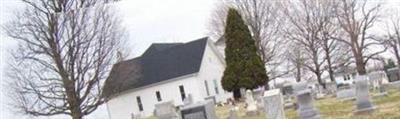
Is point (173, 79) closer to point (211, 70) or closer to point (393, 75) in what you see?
point (211, 70)

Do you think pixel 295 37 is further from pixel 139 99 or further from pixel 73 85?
pixel 73 85

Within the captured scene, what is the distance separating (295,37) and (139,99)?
43.3 feet

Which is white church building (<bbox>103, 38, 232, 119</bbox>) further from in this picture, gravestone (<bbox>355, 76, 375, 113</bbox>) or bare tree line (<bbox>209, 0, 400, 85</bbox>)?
gravestone (<bbox>355, 76, 375, 113</bbox>)

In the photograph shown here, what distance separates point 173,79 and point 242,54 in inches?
394

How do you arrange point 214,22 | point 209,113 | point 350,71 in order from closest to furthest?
point 209,113
point 214,22
point 350,71

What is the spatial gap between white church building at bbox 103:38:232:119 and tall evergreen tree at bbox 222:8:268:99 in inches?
276

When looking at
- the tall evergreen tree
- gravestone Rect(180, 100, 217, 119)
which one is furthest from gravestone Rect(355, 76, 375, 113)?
the tall evergreen tree

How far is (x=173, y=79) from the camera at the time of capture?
45.0m

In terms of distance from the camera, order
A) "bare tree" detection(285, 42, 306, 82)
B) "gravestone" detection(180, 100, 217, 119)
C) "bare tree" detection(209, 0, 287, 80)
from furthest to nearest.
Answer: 1. "bare tree" detection(285, 42, 306, 82)
2. "bare tree" detection(209, 0, 287, 80)
3. "gravestone" detection(180, 100, 217, 119)

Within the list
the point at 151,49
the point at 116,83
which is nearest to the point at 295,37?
the point at 151,49

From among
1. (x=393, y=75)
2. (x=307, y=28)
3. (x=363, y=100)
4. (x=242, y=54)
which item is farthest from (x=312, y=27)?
(x=363, y=100)

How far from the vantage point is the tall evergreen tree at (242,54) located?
118 ft

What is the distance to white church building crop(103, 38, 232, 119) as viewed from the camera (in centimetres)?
4416

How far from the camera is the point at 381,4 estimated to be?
4950 cm
